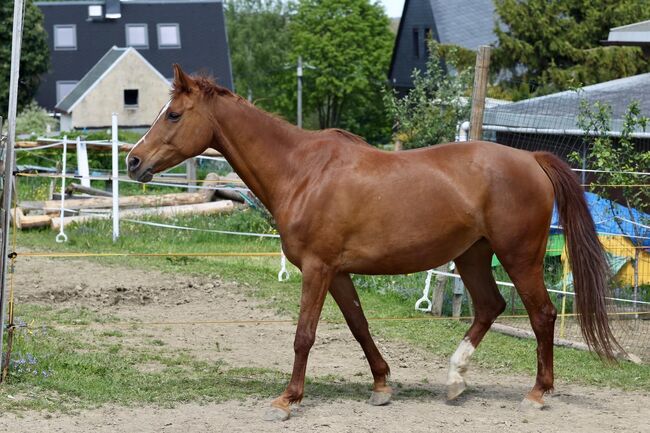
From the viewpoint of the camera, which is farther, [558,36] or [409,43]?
[409,43]

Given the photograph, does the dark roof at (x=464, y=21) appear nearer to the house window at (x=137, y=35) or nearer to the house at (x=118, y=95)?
the house at (x=118, y=95)

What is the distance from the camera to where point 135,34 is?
160 feet

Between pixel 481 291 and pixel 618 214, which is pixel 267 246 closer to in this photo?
pixel 618 214

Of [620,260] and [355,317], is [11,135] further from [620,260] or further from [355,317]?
[620,260]

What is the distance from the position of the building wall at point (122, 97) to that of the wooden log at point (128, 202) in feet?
81.5

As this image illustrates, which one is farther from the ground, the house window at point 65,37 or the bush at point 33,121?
the house window at point 65,37

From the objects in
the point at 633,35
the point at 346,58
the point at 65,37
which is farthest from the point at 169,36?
the point at 633,35

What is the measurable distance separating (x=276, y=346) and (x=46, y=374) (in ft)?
7.65

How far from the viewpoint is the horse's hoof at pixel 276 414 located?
581 centimetres

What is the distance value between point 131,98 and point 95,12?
796 cm

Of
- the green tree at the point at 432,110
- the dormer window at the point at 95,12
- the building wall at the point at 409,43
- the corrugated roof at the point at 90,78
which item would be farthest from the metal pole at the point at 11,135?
the dormer window at the point at 95,12

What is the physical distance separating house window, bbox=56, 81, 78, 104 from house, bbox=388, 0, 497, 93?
16203 mm

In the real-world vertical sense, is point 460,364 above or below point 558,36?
below

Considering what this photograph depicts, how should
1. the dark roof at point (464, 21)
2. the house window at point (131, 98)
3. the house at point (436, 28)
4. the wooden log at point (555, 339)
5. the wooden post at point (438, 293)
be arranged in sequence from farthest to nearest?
the house window at point (131, 98) → the house at point (436, 28) → the dark roof at point (464, 21) → the wooden post at point (438, 293) → the wooden log at point (555, 339)
